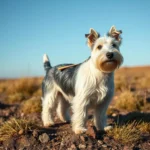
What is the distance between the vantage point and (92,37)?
21.1ft

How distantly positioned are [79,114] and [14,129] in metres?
1.46

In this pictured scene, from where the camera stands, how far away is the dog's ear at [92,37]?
636cm

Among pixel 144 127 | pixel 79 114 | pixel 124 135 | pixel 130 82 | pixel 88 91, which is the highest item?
pixel 88 91

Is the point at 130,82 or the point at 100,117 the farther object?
the point at 130,82

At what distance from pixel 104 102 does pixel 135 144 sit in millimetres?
1126

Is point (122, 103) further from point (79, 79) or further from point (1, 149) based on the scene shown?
point (1, 149)

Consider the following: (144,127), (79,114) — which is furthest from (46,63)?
(144,127)

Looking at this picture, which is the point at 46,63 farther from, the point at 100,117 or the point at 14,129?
the point at 14,129

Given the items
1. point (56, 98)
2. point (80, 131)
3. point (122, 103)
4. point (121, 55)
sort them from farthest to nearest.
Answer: point (122, 103)
point (56, 98)
point (80, 131)
point (121, 55)

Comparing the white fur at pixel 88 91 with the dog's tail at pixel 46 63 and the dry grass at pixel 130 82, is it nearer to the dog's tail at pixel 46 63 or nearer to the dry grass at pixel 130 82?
the dog's tail at pixel 46 63

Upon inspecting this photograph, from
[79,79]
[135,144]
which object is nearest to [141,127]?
[135,144]

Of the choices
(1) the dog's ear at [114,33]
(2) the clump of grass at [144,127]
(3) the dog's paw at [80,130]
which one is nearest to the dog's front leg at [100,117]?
(3) the dog's paw at [80,130]

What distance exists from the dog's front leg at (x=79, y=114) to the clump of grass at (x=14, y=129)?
102 centimetres

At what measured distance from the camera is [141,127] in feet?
23.4
